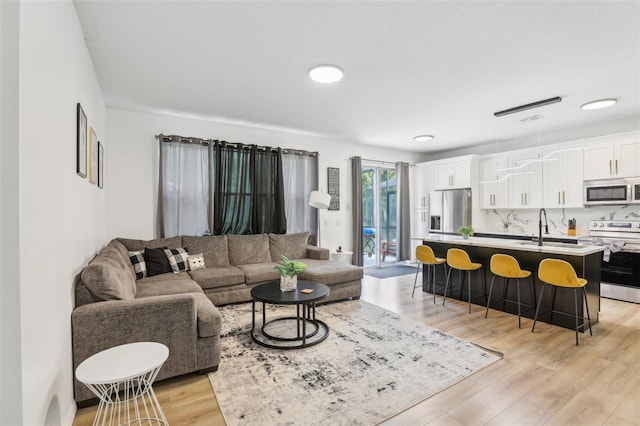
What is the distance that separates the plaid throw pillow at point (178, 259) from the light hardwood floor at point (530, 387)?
6.40 feet

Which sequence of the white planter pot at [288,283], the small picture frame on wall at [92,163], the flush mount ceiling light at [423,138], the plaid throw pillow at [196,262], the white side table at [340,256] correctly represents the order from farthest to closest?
1. the flush mount ceiling light at [423,138]
2. the white side table at [340,256]
3. the plaid throw pillow at [196,262]
4. the white planter pot at [288,283]
5. the small picture frame on wall at [92,163]

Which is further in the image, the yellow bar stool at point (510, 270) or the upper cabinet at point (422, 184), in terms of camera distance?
the upper cabinet at point (422, 184)

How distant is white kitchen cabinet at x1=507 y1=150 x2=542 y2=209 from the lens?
219 inches

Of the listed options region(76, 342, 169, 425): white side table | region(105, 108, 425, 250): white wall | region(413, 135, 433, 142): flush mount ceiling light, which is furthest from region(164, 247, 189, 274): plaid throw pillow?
region(413, 135, 433, 142): flush mount ceiling light

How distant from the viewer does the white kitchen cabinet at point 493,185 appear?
606 cm

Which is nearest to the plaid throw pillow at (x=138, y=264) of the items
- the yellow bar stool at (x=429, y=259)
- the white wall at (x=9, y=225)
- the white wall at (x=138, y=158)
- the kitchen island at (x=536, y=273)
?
the white wall at (x=138, y=158)

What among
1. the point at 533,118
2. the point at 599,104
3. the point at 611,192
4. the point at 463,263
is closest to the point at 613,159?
the point at 611,192

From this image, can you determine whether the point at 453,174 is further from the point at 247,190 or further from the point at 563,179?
the point at 247,190

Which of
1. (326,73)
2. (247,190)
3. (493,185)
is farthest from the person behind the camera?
(493,185)

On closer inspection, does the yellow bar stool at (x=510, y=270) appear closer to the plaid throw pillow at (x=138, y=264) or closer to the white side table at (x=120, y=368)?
the white side table at (x=120, y=368)

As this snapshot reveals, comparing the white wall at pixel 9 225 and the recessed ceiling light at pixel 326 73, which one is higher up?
the recessed ceiling light at pixel 326 73

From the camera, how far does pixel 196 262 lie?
435 centimetres

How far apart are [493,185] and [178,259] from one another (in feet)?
19.2

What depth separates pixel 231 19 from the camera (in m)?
2.29
